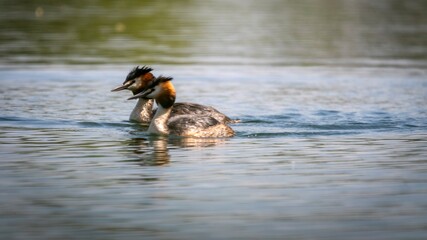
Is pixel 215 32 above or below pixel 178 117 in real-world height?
above

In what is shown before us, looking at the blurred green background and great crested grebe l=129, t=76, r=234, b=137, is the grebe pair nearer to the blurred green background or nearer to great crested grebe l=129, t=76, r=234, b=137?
great crested grebe l=129, t=76, r=234, b=137

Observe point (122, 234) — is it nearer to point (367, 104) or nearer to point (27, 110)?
point (27, 110)

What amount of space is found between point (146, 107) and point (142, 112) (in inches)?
8.1

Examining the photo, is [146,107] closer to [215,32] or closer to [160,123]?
[160,123]

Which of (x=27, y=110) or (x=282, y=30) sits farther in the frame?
(x=282, y=30)

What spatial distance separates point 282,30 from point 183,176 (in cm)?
2273

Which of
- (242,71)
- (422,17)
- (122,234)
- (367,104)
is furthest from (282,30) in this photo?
(122,234)

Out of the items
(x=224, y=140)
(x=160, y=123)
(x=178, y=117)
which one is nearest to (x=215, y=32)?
(x=178, y=117)

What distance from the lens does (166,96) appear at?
1689 cm

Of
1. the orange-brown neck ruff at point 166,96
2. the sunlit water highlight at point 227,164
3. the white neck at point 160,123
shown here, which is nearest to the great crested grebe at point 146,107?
the orange-brown neck ruff at point 166,96

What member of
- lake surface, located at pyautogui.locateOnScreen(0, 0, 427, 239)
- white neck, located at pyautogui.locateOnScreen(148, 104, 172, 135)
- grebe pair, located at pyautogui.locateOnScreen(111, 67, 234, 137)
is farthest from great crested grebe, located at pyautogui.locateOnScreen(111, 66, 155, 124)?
white neck, located at pyautogui.locateOnScreen(148, 104, 172, 135)

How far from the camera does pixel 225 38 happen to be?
31.8 m

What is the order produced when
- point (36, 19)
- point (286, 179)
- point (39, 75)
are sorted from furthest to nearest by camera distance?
point (36, 19), point (39, 75), point (286, 179)

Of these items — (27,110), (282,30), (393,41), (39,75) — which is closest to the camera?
(27,110)
